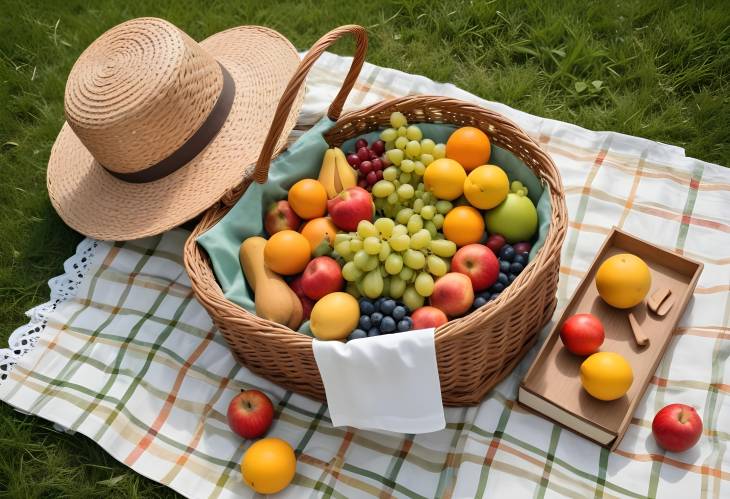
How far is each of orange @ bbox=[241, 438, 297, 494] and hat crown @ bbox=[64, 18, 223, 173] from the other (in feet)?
3.01

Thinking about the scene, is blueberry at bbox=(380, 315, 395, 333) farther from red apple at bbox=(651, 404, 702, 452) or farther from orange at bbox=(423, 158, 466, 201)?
red apple at bbox=(651, 404, 702, 452)

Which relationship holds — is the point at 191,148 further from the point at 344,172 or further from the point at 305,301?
the point at 305,301

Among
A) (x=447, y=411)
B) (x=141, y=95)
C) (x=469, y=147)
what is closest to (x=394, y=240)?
(x=469, y=147)

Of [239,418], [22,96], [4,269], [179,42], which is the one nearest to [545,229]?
[239,418]

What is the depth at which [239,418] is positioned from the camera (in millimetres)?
1914

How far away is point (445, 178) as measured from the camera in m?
1.95

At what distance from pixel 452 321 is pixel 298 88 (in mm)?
731

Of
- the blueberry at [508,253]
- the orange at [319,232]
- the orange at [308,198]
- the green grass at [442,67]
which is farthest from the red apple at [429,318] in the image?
the green grass at [442,67]

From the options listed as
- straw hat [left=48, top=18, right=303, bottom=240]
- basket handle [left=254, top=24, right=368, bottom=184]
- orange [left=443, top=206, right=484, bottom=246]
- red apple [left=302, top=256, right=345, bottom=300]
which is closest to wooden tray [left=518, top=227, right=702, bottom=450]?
orange [left=443, top=206, right=484, bottom=246]

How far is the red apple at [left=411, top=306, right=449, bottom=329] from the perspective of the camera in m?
1.73

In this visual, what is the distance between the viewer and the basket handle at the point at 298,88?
5.85 ft

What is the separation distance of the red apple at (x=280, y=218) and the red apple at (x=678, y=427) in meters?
1.15

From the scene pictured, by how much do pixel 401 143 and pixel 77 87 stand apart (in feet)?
3.26

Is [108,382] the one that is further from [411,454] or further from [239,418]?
[411,454]
